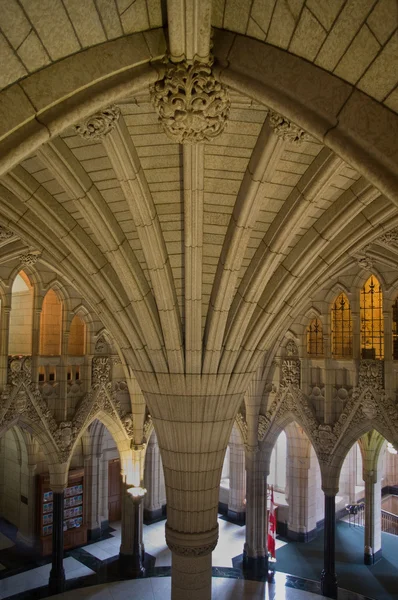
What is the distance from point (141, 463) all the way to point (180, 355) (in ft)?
22.2

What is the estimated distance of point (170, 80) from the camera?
12.8 feet

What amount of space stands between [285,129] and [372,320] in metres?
8.94

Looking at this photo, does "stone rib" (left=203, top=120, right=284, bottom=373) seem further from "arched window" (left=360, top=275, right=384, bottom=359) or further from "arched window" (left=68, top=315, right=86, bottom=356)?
"arched window" (left=68, top=315, right=86, bottom=356)

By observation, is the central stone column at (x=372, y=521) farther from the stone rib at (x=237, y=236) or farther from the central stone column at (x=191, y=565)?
A: the stone rib at (x=237, y=236)

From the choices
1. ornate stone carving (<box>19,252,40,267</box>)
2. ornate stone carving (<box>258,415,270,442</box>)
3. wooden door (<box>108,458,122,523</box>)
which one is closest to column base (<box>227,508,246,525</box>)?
wooden door (<box>108,458,122,523</box>)

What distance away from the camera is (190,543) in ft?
27.1

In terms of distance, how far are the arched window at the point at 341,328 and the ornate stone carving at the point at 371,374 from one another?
101cm

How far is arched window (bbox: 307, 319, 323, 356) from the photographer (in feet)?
44.3

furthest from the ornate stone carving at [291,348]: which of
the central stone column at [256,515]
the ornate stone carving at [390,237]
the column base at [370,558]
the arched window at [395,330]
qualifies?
the column base at [370,558]

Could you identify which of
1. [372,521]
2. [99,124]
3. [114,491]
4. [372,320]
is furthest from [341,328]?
[99,124]

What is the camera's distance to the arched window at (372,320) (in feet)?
41.2

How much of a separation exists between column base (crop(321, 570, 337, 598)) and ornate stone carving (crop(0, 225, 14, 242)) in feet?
33.5

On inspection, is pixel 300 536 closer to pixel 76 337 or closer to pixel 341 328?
pixel 341 328

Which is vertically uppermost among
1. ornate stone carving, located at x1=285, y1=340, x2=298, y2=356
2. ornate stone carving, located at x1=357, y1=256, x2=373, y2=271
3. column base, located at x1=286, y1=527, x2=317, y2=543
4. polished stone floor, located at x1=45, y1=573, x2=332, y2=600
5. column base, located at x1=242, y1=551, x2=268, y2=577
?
ornate stone carving, located at x1=357, y1=256, x2=373, y2=271
